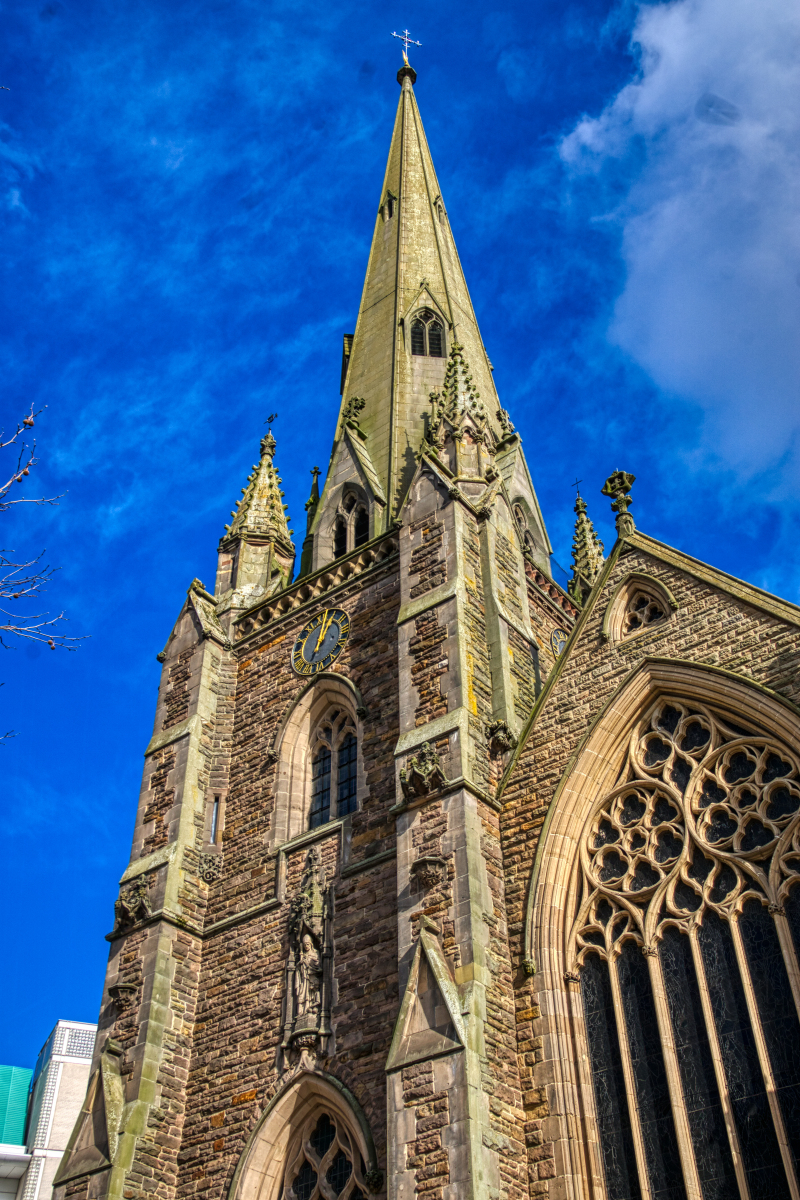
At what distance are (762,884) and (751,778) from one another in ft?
4.03

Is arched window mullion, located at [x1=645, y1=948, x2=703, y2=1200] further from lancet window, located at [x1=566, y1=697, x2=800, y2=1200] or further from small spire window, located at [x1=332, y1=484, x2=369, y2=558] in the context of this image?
small spire window, located at [x1=332, y1=484, x2=369, y2=558]

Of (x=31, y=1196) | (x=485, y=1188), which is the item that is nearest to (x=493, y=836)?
(x=485, y=1188)

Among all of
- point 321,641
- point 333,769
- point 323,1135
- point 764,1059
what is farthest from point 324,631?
point 764,1059

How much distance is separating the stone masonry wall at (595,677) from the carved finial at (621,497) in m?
0.48

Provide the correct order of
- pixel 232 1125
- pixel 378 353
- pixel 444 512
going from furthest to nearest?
pixel 378 353 < pixel 444 512 < pixel 232 1125

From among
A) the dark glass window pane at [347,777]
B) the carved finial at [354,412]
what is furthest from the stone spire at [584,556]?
the dark glass window pane at [347,777]

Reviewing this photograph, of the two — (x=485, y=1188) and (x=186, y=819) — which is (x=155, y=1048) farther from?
(x=485, y=1188)

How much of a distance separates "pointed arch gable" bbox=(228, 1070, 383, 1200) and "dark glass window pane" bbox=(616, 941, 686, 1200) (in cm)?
360

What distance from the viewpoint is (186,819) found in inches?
726

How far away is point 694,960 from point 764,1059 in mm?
1302

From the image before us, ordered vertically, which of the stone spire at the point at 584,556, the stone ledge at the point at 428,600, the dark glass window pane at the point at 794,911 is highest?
the stone spire at the point at 584,556

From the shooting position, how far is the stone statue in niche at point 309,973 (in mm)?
14906

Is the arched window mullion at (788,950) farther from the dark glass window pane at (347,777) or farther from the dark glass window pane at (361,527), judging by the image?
the dark glass window pane at (361,527)

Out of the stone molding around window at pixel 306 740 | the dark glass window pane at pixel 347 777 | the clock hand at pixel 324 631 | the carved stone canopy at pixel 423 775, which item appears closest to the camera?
the carved stone canopy at pixel 423 775
